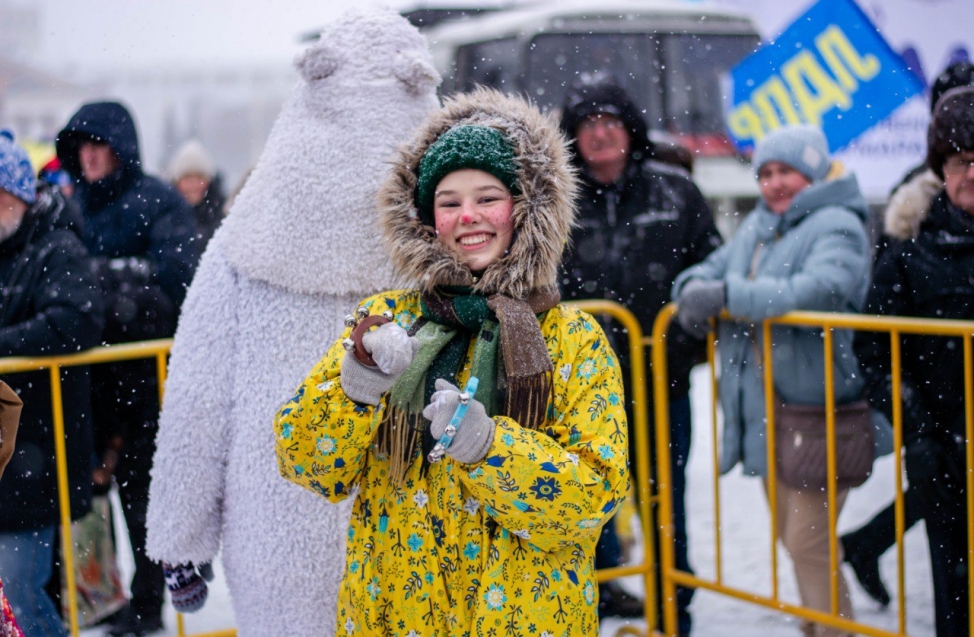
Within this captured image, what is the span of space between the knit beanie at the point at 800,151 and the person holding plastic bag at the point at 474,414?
1.87 meters

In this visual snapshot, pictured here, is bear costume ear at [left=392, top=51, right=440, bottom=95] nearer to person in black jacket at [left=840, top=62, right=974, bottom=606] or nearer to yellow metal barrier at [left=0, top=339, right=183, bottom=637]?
yellow metal barrier at [left=0, top=339, right=183, bottom=637]

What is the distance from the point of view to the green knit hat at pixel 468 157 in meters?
2.04

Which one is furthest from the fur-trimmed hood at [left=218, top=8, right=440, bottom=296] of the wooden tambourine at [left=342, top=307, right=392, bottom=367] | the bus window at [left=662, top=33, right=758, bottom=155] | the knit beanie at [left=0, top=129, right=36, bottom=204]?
the bus window at [left=662, top=33, right=758, bottom=155]

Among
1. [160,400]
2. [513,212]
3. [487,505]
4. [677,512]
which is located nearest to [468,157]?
[513,212]

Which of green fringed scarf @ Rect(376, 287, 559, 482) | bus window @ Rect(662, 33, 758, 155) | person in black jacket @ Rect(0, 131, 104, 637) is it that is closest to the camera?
green fringed scarf @ Rect(376, 287, 559, 482)

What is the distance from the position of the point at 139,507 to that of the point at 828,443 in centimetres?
252

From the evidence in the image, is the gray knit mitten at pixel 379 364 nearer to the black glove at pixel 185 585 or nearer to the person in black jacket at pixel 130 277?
the black glove at pixel 185 585

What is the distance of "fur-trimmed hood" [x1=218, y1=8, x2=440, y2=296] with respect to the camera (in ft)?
7.79

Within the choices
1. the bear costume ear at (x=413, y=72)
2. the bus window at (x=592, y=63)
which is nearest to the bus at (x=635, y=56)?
the bus window at (x=592, y=63)

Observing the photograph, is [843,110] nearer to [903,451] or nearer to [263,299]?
[903,451]

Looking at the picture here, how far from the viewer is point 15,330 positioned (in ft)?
10.3

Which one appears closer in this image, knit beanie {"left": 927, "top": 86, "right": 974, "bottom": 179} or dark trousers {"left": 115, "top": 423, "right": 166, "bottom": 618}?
knit beanie {"left": 927, "top": 86, "right": 974, "bottom": 179}

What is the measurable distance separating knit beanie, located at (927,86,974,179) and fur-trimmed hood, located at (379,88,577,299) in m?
1.57

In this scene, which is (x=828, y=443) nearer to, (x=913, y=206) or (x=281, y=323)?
(x=913, y=206)
